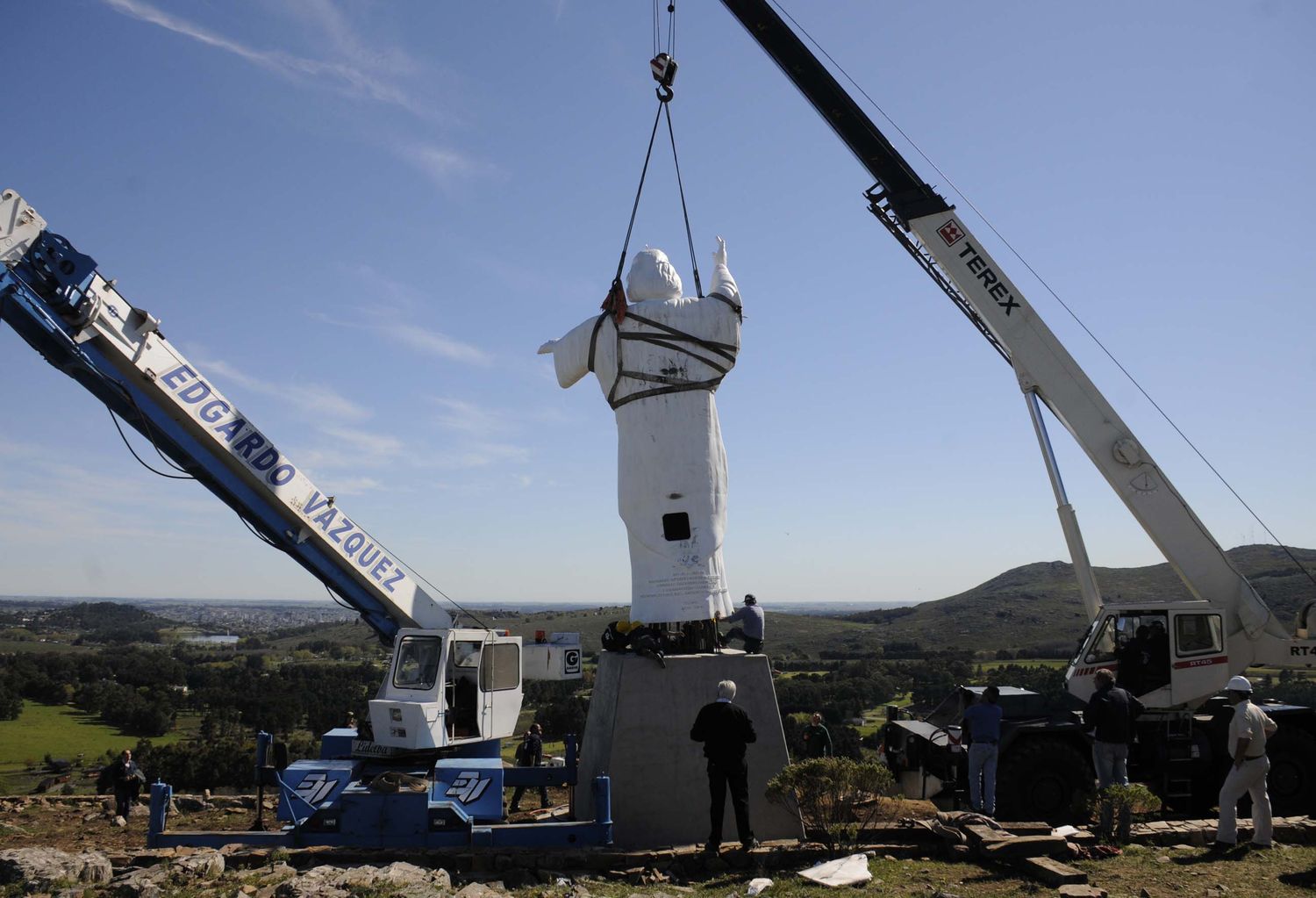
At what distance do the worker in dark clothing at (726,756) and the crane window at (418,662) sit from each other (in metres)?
3.38

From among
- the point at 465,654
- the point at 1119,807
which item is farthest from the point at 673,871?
the point at 1119,807

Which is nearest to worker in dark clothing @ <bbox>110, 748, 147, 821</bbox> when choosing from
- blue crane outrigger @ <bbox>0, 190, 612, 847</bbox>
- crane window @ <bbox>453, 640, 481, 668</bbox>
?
blue crane outrigger @ <bbox>0, 190, 612, 847</bbox>

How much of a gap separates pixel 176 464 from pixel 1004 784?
374 inches

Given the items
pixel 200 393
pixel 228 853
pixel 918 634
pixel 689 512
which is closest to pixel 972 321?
pixel 689 512

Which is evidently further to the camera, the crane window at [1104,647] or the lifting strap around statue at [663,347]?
the crane window at [1104,647]

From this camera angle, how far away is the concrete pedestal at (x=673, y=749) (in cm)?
881

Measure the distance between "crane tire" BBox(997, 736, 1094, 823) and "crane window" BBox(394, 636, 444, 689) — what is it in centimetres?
607

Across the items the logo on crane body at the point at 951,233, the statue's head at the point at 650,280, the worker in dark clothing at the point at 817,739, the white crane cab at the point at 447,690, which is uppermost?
the logo on crane body at the point at 951,233

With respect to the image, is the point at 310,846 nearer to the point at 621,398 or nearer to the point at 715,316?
the point at 621,398

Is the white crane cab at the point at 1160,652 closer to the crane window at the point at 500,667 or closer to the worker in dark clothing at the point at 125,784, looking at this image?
the crane window at the point at 500,667

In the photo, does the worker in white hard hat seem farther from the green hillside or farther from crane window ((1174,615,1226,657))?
the green hillside

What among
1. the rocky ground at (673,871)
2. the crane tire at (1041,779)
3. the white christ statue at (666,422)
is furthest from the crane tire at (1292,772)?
the white christ statue at (666,422)

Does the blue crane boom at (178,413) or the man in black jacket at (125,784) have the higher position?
the blue crane boom at (178,413)

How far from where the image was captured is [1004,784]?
9.74m
